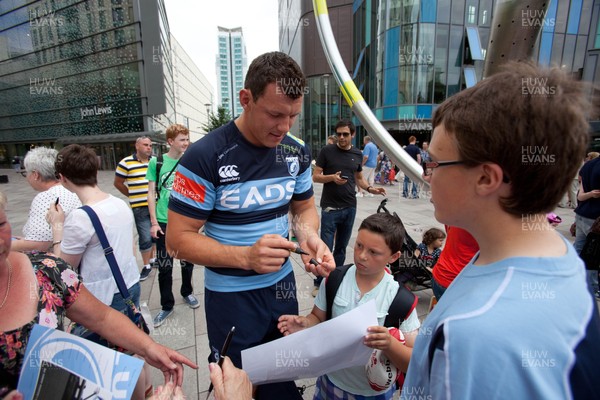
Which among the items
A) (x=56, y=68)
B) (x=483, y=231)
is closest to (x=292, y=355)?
(x=483, y=231)

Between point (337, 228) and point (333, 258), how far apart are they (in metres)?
2.63

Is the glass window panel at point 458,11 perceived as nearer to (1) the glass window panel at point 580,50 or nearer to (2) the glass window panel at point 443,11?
(2) the glass window panel at point 443,11

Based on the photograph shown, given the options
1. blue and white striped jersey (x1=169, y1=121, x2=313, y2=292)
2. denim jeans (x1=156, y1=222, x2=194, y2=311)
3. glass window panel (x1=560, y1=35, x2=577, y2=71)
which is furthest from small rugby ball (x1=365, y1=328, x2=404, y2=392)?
glass window panel (x1=560, y1=35, x2=577, y2=71)

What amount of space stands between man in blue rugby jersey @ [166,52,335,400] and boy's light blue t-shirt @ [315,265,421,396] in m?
0.28

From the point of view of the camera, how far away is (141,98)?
29.3m

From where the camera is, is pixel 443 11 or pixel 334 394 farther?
pixel 443 11

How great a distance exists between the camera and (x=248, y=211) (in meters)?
1.67

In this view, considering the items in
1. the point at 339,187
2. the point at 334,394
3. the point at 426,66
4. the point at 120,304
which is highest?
the point at 426,66

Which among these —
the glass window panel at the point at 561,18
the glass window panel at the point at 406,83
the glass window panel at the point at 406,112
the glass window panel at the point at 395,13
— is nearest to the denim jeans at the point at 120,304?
the glass window panel at the point at 406,112

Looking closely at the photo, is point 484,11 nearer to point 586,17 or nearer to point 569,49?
point 569,49

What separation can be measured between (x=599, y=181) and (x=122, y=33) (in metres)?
35.9

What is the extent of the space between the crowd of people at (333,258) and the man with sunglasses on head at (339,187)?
1.95 meters

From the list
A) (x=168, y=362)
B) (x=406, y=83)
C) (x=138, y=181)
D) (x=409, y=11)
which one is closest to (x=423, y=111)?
(x=406, y=83)

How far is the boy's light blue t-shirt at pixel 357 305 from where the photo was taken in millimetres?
1760
